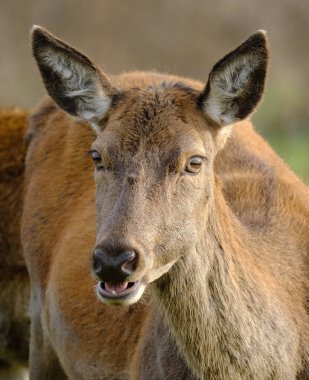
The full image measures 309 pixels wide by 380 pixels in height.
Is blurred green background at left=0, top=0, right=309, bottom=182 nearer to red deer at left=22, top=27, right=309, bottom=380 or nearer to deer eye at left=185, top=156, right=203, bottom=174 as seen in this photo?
red deer at left=22, top=27, right=309, bottom=380

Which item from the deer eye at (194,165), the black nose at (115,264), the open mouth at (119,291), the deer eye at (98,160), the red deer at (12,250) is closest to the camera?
the black nose at (115,264)

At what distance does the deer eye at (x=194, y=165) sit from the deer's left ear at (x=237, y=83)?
375mm

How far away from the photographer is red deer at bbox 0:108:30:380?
11.2 meters

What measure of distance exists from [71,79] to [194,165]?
3.58 feet

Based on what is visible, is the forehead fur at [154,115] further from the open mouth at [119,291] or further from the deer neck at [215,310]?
the open mouth at [119,291]

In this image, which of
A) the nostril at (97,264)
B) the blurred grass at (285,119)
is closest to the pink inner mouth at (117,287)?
the nostril at (97,264)

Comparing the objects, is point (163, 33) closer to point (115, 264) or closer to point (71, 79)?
point (71, 79)

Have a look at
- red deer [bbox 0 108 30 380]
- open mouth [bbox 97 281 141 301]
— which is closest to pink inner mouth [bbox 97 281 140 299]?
open mouth [bbox 97 281 141 301]

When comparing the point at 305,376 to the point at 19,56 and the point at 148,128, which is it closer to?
the point at 148,128

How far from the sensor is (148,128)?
7367 millimetres

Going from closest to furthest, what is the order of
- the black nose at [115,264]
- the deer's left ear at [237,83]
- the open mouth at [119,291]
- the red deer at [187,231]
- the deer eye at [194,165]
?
the black nose at [115,264] → the open mouth at [119,291] → the red deer at [187,231] → the deer eye at [194,165] → the deer's left ear at [237,83]

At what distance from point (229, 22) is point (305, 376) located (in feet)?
61.5

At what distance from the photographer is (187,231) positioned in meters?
7.24

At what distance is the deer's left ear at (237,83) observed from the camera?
25.0 feet
